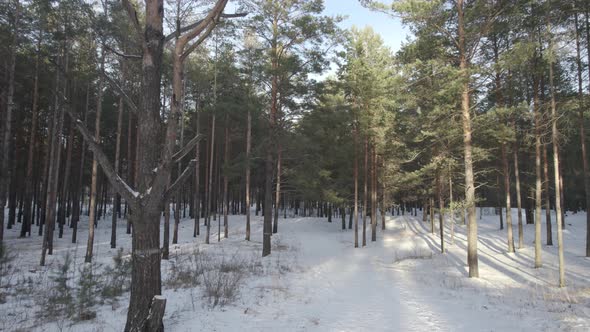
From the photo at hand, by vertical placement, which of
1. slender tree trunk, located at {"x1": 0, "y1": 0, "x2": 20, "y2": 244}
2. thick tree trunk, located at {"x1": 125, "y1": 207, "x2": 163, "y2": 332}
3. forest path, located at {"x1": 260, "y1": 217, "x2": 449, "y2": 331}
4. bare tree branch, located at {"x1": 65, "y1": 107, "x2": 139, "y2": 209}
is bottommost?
forest path, located at {"x1": 260, "y1": 217, "x2": 449, "y2": 331}

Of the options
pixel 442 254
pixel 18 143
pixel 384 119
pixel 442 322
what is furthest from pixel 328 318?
pixel 18 143

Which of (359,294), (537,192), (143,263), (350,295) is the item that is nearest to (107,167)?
(143,263)

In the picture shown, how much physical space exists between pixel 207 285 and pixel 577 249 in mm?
21176

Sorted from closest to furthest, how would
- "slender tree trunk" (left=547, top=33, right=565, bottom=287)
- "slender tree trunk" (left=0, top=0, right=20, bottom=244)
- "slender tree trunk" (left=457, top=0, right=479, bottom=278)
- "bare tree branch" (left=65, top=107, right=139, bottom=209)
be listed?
"bare tree branch" (left=65, top=107, right=139, bottom=209) < "slender tree trunk" (left=547, top=33, right=565, bottom=287) < "slender tree trunk" (left=457, top=0, right=479, bottom=278) < "slender tree trunk" (left=0, top=0, right=20, bottom=244)

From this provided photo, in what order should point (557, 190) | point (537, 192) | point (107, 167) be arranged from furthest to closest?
point (537, 192) < point (557, 190) < point (107, 167)

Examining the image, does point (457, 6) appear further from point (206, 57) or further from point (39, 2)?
point (39, 2)

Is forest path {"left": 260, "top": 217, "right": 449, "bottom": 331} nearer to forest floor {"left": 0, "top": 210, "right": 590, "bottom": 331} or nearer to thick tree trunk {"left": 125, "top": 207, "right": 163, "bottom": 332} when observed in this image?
forest floor {"left": 0, "top": 210, "right": 590, "bottom": 331}

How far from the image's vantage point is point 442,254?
18.1m

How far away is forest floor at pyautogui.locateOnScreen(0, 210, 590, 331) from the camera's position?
611cm

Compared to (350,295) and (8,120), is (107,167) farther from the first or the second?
(8,120)

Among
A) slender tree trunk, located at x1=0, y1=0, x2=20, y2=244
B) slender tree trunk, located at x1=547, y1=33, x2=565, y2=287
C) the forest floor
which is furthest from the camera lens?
slender tree trunk, located at x1=0, y1=0, x2=20, y2=244

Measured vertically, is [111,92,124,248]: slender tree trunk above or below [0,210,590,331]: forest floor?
above

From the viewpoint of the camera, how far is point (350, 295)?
878 centimetres

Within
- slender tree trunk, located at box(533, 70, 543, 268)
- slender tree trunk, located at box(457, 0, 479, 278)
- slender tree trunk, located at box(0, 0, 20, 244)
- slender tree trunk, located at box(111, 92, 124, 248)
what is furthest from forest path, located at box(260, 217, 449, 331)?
slender tree trunk, located at box(0, 0, 20, 244)
